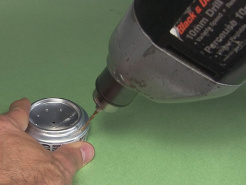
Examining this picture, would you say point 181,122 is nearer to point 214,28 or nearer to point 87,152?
point 87,152

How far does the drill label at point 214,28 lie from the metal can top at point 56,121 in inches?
14.9

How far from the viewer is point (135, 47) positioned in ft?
2.08

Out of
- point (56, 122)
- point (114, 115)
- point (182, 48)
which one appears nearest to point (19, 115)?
point (56, 122)

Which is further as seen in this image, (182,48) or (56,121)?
(56,121)

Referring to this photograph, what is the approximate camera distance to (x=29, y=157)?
2.49 ft

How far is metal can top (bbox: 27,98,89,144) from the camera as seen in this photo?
34.1 inches

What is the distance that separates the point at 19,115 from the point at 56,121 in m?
0.10

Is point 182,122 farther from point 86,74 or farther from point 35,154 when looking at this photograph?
point 35,154

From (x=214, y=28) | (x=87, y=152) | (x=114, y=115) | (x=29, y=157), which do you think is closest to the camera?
(x=214, y=28)

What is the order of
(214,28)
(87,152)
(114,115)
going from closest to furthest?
(214,28), (87,152), (114,115)

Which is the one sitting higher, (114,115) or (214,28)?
(214,28)

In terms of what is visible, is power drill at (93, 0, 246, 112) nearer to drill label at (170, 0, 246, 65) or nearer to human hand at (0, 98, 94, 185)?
drill label at (170, 0, 246, 65)

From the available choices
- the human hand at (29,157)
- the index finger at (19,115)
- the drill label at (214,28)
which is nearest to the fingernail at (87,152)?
the human hand at (29,157)

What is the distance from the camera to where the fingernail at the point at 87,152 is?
0.87m
